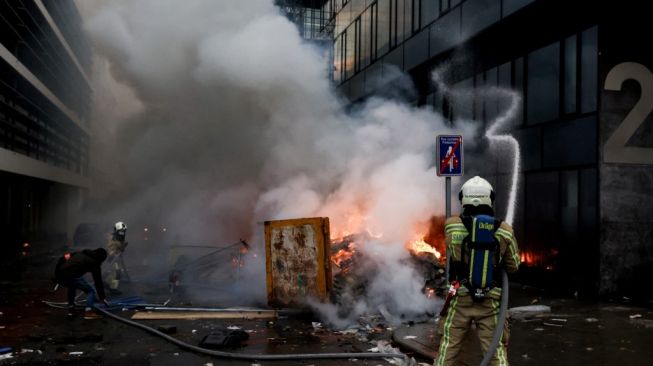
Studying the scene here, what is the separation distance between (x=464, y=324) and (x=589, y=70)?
7.84 m

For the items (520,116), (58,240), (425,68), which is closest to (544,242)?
(520,116)

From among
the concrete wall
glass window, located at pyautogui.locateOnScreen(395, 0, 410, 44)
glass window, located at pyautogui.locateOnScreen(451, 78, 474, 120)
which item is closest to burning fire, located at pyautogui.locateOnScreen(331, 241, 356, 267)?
the concrete wall

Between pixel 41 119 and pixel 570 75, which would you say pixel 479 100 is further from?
pixel 41 119

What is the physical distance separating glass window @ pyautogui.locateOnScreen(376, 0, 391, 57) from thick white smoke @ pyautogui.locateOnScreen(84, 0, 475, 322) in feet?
13.1

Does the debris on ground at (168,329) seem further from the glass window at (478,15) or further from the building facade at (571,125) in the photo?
the glass window at (478,15)

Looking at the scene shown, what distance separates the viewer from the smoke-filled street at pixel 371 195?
21.2ft

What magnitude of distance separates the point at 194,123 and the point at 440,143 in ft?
34.6

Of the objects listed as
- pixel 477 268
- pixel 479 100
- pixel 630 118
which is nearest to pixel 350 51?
pixel 479 100

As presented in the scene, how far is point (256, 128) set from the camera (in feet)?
50.0

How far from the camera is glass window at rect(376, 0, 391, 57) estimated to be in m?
18.2

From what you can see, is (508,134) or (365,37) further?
(365,37)

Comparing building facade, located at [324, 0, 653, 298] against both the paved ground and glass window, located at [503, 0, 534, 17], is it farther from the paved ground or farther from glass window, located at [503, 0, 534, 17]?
the paved ground

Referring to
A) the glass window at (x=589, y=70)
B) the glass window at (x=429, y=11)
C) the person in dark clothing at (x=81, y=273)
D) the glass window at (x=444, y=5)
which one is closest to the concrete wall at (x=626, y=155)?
the glass window at (x=589, y=70)

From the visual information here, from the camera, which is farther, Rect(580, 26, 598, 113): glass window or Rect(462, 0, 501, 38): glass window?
Rect(462, 0, 501, 38): glass window
